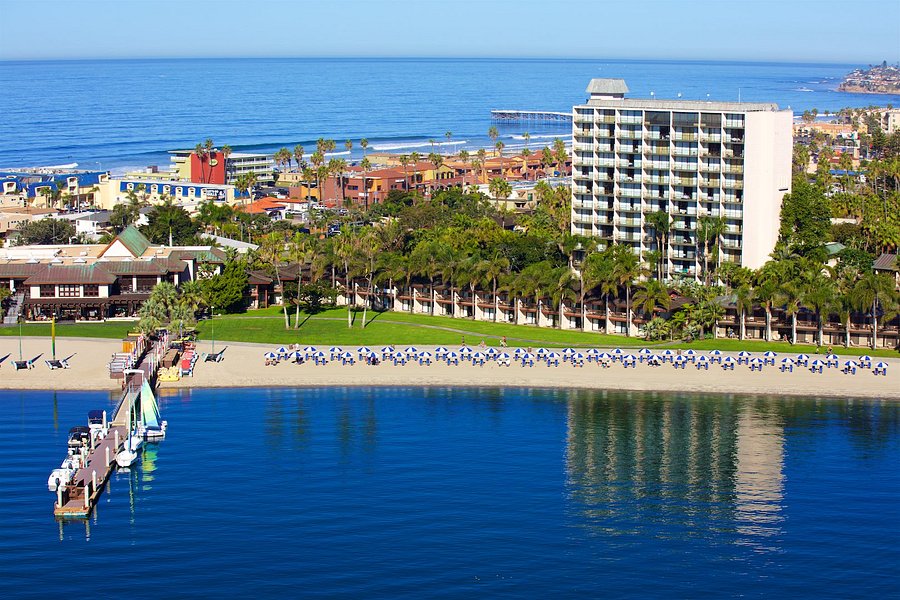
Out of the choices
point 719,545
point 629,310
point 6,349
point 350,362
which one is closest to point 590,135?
point 629,310

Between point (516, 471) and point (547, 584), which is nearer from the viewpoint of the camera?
point (547, 584)

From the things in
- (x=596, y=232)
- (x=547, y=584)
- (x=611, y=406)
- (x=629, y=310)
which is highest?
(x=596, y=232)

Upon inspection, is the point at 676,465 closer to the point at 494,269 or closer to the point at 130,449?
the point at 130,449

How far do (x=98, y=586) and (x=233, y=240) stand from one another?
88421 mm

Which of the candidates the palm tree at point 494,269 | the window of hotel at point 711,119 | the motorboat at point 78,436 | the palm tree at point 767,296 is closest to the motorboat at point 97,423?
the motorboat at point 78,436

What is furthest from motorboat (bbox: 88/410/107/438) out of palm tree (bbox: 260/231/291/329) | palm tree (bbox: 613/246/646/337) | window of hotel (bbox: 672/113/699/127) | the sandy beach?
window of hotel (bbox: 672/113/699/127)

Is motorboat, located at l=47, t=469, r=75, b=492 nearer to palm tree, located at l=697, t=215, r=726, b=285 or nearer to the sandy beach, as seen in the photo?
the sandy beach

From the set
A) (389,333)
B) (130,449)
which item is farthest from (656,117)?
(130,449)

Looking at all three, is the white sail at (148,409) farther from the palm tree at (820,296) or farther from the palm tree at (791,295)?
the palm tree at (820,296)

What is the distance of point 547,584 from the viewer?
187 feet

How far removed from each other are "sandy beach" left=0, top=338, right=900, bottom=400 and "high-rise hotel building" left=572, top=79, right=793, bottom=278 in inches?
897

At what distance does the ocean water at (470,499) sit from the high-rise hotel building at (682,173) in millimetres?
30898

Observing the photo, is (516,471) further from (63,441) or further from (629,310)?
(629,310)

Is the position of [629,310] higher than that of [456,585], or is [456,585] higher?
[629,310]
